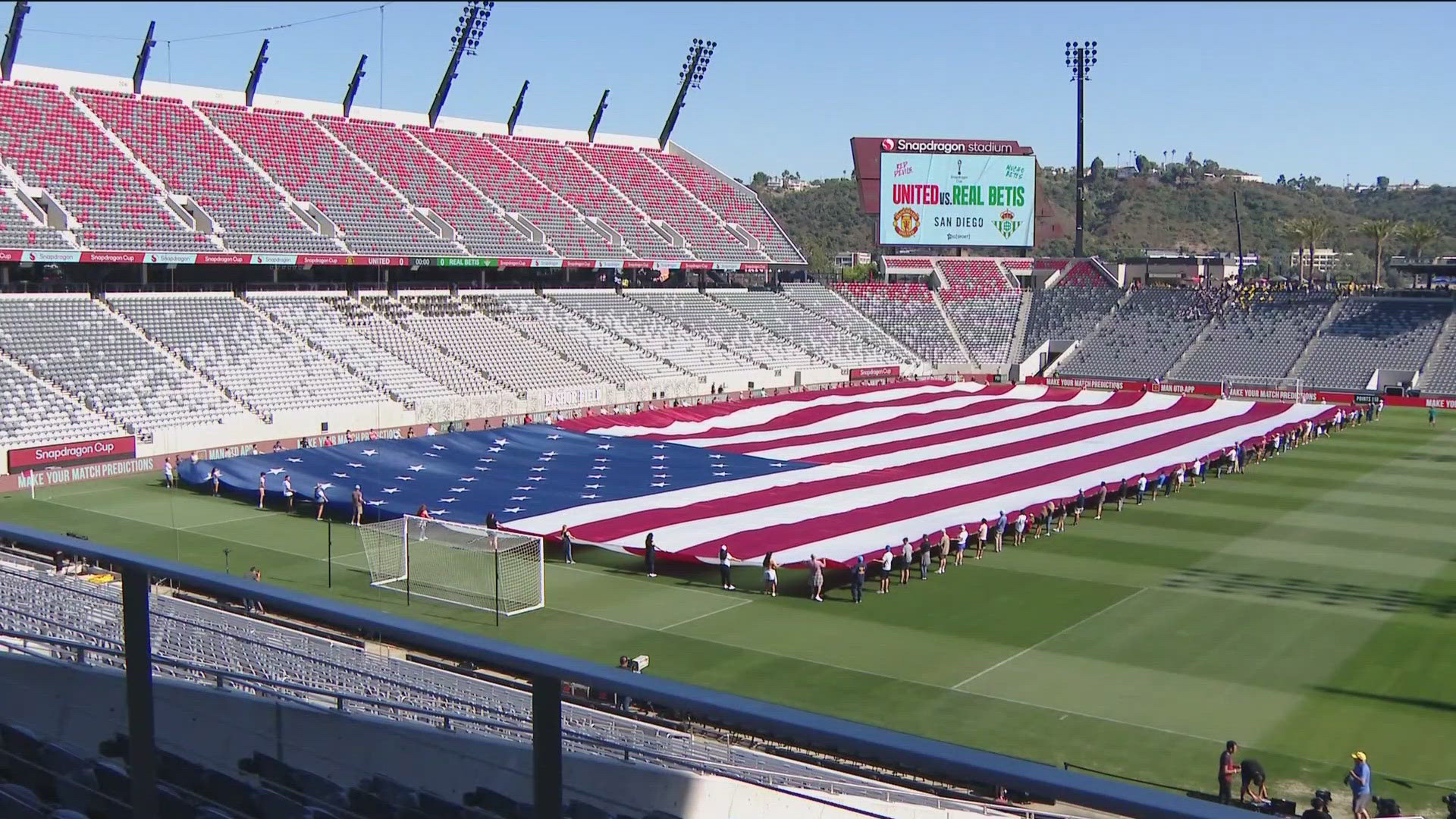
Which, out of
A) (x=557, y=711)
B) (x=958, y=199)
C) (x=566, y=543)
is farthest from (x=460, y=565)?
(x=958, y=199)

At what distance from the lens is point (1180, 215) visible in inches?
7121

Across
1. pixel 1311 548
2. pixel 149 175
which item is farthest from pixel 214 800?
pixel 149 175

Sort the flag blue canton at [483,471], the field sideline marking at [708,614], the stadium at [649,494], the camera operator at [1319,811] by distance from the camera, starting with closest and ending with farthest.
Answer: the stadium at [649,494]
the camera operator at [1319,811]
the field sideline marking at [708,614]
the flag blue canton at [483,471]

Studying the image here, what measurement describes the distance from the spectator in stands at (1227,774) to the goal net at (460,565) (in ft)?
39.7

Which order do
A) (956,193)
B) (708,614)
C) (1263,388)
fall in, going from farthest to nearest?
(956,193), (1263,388), (708,614)

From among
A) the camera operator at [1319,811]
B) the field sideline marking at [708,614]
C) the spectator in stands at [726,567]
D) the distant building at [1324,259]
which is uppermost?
the distant building at [1324,259]

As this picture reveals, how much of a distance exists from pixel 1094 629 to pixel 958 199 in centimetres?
5281

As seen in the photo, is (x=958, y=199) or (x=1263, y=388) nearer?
(x=1263, y=388)

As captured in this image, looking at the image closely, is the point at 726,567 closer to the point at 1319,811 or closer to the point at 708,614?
the point at 708,614

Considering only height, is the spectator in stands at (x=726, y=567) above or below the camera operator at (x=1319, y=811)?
below

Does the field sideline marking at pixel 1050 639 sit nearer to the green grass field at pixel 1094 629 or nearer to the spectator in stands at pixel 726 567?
→ the green grass field at pixel 1094 629

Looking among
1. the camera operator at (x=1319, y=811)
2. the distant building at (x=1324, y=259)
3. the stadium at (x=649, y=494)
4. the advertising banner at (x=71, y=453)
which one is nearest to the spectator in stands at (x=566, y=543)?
the stadium at (x=649, y=494)

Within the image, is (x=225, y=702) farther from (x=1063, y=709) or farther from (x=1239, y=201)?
(x=1239, y=201)

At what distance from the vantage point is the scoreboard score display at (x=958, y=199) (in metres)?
70.7
